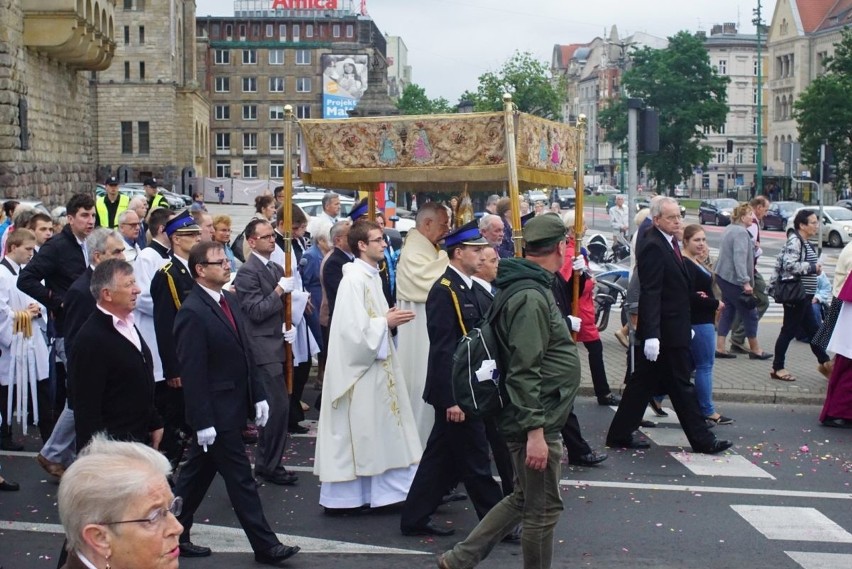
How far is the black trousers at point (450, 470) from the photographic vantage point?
7.30 m

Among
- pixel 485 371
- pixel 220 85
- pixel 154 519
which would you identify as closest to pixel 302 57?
pixel 220 85

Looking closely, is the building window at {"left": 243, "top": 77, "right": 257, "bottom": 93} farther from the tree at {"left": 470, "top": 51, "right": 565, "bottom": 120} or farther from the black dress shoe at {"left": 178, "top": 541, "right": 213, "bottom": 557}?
the black dress shoe at {"left": 178, "top": 541, "right": 213, "bottom": 557}

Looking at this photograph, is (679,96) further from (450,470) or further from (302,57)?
(450,470)

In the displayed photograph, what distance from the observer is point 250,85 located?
126000 mm

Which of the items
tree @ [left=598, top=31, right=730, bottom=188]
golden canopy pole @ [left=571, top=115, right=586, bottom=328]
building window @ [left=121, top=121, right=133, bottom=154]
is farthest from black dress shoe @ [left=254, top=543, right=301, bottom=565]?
tree @ [left=598, top=31, right=730, bottom=188]

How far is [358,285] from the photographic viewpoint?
7.80m

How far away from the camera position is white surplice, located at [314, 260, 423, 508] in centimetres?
779

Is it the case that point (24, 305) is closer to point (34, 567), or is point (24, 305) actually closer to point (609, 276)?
point (34, 567)

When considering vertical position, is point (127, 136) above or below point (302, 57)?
below

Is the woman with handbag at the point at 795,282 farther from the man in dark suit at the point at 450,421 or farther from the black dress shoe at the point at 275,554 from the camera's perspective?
the black dress shoe at the point at 275,554

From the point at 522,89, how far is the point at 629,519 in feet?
165

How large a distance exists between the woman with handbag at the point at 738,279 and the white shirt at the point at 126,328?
8.35 metres

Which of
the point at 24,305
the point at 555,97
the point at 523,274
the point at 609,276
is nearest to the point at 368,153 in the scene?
the point at 24,305

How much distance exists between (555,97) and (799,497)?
5116 cm
